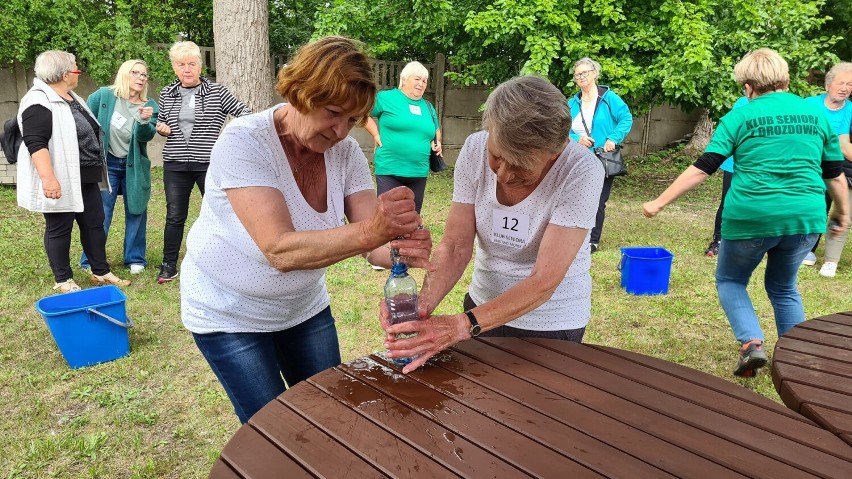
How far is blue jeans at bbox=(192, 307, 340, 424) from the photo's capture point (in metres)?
1.90

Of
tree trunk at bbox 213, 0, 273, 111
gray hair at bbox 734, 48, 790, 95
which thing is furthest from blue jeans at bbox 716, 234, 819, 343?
tree trunk at bbox 213, 0, 273, 111

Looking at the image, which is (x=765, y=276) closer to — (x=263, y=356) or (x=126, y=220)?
(x=263, y=356)

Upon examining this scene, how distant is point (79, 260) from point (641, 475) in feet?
18.1

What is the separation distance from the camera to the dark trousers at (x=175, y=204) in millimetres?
5070

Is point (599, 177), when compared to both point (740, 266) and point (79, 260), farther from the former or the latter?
point (79, 260)

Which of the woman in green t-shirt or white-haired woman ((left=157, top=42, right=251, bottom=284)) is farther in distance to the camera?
white-haired woman ((left=157, top=42, right=251, bottom=284))

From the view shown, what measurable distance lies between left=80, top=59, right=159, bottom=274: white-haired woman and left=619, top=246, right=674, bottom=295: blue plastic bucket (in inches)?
158

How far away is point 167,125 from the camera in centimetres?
501

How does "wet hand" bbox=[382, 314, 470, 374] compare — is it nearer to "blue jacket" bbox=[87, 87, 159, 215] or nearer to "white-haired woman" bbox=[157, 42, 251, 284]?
"white-haired woman" bbox=[157, 42, 251, 284]

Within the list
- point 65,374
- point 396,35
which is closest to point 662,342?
point 65,374

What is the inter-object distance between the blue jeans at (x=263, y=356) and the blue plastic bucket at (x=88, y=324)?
6.10ft

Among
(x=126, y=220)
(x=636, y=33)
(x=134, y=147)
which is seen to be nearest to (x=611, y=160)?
(x=636, y=33)

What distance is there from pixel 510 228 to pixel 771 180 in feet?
6.22

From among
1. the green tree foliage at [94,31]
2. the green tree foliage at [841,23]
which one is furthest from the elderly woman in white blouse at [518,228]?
the green tree foliage at [841,23]
